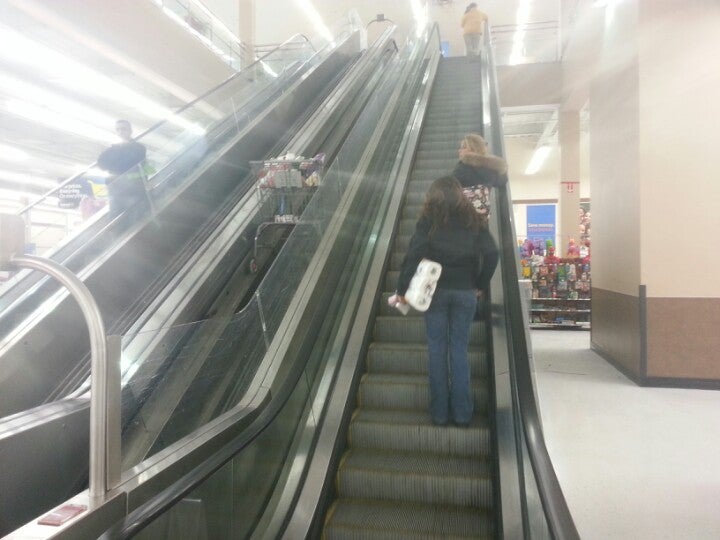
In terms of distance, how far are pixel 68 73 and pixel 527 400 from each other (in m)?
10.0

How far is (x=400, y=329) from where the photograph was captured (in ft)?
13.3

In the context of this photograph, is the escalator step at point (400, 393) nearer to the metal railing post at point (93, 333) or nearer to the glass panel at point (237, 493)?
the glass panel at point (237, 493)

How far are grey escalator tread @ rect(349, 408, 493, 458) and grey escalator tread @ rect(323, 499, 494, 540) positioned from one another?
0.37m

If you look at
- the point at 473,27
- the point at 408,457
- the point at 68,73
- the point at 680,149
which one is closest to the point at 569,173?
the point at 473,27

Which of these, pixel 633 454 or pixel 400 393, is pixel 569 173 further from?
pixel 400 393

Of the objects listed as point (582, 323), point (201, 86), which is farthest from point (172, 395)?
point (582, 323)

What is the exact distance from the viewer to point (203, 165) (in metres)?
5.82

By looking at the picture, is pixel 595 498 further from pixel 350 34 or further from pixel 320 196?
pixel 350 34

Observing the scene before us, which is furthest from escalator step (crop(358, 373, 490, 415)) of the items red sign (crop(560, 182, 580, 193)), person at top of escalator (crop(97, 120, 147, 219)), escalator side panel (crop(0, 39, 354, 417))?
red sign (crop(560, 182, 580, 193))

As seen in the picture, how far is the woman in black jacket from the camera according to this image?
3.08 meters

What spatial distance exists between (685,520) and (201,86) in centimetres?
1110

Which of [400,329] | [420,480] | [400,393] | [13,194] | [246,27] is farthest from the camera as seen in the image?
[13,194]

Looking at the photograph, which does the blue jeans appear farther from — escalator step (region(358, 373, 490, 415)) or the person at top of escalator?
the person at top of escalator

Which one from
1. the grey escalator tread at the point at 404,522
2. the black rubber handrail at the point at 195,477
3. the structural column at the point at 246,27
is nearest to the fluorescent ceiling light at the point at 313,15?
the structural column at the point at 246,27
